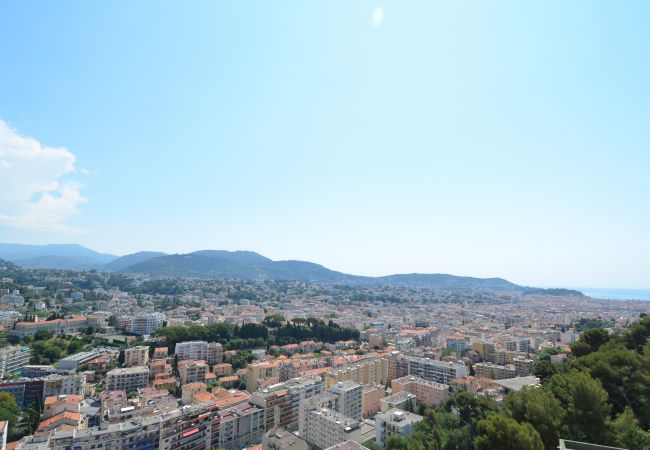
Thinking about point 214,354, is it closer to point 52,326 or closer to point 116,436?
point 116,436

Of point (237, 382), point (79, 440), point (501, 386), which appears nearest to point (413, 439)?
point (501, 386)

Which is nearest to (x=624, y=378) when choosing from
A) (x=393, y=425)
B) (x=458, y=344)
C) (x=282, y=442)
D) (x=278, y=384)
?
(x=393, y=425)

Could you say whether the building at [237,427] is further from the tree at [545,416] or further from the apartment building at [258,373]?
the tree at [545,416]

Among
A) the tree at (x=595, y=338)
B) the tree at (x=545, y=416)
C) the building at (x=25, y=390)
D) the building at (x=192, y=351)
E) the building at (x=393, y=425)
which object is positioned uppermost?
the tree at (x=595, y=338)

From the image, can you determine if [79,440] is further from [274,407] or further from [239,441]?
[274,407]

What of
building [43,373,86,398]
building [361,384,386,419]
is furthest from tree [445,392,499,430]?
building [43,373,86,398]

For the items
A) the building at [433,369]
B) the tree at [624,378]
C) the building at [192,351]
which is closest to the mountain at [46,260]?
the building at [192,351]
